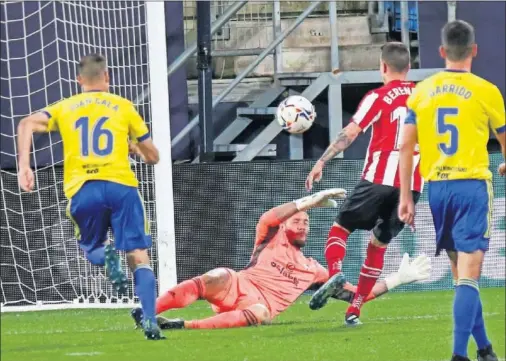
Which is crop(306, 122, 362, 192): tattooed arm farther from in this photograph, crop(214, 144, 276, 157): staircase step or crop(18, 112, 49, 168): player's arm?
crop(214, 144, 276, 157): staircase step

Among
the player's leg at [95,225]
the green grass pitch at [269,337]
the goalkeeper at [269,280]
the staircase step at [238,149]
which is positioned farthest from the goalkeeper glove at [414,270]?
the staircase step at [238,149]

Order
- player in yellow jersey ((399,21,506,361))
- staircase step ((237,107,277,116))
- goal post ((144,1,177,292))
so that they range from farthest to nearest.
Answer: staircase step ((237,107,277,116)) < goal post ((144,1,177,292)) < player in yellow jersey ((399,21,506,361))

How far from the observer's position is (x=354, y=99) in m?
14.2

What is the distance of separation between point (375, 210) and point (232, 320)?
3.98 ft

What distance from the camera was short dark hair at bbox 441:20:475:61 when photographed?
5.56 meters

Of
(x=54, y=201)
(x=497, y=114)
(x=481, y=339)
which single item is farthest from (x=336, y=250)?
(x=54, y=201)

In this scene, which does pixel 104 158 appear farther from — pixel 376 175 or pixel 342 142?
pixel 376 175

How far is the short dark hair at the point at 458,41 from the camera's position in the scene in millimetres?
5562

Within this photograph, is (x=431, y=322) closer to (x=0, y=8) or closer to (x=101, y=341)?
(x=101, y=341)

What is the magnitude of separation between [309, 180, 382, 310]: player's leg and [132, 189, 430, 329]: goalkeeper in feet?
0.70

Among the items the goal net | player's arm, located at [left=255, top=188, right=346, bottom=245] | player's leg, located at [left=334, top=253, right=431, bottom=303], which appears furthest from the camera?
the goal net

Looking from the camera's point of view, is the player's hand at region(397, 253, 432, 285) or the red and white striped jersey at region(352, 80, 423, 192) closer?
the red and white striped jersey at region(352, 80, 423, 192)

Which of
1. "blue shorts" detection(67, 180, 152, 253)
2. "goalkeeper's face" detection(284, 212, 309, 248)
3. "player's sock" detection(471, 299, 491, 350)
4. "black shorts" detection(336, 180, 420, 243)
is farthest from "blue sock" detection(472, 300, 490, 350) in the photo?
"goalkeeper's face" detection(284, 212, 309, 248)

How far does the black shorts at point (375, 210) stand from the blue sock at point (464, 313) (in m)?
2.40
